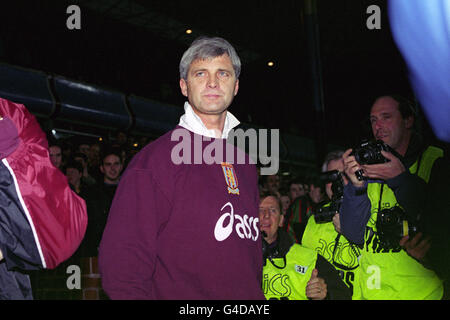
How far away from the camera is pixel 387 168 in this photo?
1985mm

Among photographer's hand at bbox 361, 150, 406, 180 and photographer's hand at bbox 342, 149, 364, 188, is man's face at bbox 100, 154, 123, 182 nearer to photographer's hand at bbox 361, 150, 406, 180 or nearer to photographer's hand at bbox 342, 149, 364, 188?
photographer's hand at bbox 342, 149, 364, 188

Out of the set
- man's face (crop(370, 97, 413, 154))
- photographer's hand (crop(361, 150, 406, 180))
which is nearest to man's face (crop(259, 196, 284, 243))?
man's face (crop(370, 97, 413, 154))

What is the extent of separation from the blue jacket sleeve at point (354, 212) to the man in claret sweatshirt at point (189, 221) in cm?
95

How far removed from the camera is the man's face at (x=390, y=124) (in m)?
2.29

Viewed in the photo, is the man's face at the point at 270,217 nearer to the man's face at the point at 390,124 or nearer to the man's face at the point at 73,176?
the man's face at the point at 390,124

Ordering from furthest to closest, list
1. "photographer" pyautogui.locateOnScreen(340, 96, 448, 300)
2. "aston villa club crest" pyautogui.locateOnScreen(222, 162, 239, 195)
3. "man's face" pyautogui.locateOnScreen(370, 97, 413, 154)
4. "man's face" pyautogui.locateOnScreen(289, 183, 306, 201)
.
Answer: "man's face" pyautogui.locateOnScreen(289, 183, 306, 201), "man's face" pyautogui.locateOnScreen(370, 97, 413, 154), "photographer" pyautogui.locateOnScreen(340, 96, 448, 300), "aston villa club crest" pyautogui.locateOnScreen(222, 162, 239, 195)

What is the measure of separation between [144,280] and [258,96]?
1327cm

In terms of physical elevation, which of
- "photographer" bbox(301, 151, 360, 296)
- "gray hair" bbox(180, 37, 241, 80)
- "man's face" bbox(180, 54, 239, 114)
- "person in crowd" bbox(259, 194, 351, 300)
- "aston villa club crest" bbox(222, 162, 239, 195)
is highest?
"gray hair" bbox(180, 37, 241, 80)

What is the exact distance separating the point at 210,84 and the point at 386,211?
4.42 feet

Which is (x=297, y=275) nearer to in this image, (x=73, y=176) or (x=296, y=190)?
(x=73, y=176)

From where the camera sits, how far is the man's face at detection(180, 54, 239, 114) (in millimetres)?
1550

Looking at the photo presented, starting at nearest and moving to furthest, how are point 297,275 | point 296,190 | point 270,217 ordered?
point 297,275
point 270,217
point 296,190

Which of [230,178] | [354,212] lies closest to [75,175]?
[354,212]

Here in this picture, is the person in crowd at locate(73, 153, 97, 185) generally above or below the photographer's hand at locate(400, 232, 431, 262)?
above
